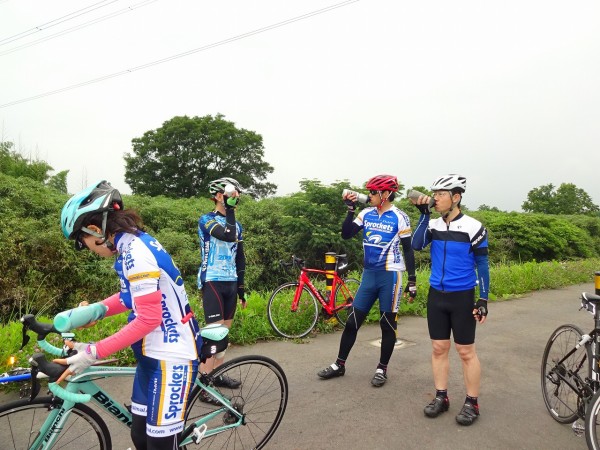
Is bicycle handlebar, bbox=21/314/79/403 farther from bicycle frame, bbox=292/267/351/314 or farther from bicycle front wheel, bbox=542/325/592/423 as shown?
bicycle frame, bbox=292/267/351/314

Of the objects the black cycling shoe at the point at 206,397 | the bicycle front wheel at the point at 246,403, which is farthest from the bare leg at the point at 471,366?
the black cycling shoe at the point at 206,397

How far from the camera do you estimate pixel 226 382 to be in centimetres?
282

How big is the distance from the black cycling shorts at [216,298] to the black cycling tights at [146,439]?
180 centimetres

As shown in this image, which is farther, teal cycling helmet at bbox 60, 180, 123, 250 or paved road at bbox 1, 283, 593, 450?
paved road at bbox 1, 283, 593, 450

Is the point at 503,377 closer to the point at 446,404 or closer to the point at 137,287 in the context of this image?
the point at 446,404

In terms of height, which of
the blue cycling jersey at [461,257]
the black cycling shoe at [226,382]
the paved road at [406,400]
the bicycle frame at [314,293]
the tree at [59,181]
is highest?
the tree at [59,181]

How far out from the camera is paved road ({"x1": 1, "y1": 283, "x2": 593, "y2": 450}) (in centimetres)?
339

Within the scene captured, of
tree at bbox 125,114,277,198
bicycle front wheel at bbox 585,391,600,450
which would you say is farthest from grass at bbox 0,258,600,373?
tree at bbox 125,114,277,198

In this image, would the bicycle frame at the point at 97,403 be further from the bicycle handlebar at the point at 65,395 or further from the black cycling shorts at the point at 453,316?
the black cycling shorts at the point at 453,316

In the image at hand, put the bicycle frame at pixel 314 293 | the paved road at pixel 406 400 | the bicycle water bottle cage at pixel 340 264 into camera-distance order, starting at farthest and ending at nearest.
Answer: the bicycle water bottle cage at pixel 340 264
the bicycle frame at pixel 314 293
the paved road at pixel 406 400

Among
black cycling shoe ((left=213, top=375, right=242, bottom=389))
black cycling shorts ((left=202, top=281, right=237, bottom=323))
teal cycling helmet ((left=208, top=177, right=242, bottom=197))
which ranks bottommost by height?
black cycling shoe ((left=213, top=375, right=242, bottom=389))

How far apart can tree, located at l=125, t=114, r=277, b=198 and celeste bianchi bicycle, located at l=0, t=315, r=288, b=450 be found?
28.4 m

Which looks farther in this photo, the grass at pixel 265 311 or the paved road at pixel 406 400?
the grass at pixel 265 311

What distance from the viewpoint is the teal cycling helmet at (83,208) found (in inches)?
84.5
